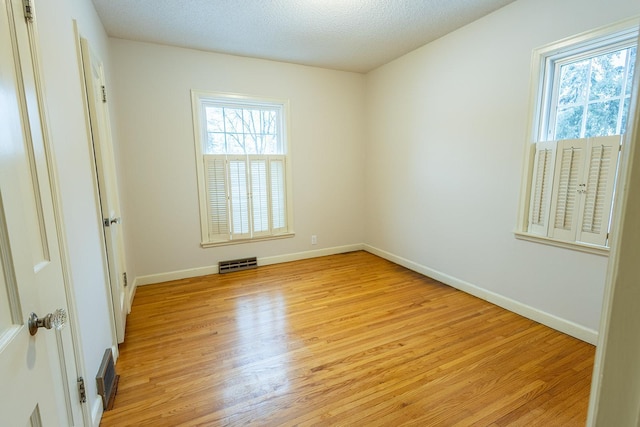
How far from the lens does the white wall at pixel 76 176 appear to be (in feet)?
4.27

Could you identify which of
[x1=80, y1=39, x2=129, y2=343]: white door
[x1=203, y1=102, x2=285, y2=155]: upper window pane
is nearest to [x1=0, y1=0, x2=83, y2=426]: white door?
[x1=80, y1=39, x2=129, y2=343]: white door

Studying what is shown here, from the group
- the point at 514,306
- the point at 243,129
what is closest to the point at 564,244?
the point at 514,306

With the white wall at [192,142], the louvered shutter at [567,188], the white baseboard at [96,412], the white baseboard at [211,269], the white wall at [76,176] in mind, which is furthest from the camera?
the white baseboard at [211,269]

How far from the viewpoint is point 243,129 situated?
3.75 metres

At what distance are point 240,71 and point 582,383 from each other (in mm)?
4136

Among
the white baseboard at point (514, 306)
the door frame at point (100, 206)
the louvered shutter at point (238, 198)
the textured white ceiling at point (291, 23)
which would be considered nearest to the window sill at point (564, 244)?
the white baseboard at point (514, 306)

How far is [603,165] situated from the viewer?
205cm

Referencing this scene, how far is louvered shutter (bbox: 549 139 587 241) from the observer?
219 centimetres

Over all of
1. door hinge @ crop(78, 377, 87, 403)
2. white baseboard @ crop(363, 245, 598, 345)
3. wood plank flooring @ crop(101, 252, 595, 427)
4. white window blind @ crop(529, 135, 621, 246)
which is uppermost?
white window blind @ crop(529, 135, 621, 246)

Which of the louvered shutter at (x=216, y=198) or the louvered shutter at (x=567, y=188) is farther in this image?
the louvered shutter at (x=216, y=198)

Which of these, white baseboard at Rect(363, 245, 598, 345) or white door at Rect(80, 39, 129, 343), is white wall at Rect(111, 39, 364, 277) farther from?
white baseboard at Rect(363, 245, 598, 345)

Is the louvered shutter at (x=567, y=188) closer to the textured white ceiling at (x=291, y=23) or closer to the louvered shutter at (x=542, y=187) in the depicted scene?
the louvered shutter at (x=542, y=187)

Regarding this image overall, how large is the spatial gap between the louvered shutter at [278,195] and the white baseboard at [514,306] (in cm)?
169

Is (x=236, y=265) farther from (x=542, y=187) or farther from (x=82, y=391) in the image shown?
(x=542, y=187)
